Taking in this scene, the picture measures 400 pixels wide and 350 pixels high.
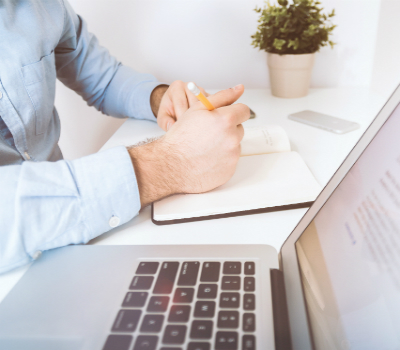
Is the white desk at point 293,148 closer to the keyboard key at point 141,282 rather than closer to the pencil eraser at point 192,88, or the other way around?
the keyboard key at point 141,282

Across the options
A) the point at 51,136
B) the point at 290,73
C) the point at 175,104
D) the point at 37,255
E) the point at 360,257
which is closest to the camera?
the point at 360,257

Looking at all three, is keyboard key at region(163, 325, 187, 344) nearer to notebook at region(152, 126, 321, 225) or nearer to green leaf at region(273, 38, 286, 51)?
Result: notebook at region(152, 126, 321, 225)

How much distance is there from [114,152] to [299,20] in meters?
0.67

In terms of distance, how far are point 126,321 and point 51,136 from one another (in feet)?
2.15

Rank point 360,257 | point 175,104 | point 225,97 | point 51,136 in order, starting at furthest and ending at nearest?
point 51,136 < point 175,104 < point 225,97 < point 360,257

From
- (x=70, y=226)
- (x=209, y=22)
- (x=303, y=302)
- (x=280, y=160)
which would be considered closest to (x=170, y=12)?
(x=209, y=22)

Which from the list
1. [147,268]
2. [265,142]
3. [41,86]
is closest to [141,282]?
[147,268]

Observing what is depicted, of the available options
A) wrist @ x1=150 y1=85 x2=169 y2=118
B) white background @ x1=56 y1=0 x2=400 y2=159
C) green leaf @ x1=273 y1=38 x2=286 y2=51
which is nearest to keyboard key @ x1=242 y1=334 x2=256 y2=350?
wrist @ x1=150 y1=85 x2=169 y2=118

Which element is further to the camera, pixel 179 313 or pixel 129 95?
pixel 129 95

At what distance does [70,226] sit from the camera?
40 centimetres

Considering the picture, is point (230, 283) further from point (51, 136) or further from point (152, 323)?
point (51, 136)

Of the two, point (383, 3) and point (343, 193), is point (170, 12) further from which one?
point (343, 193)

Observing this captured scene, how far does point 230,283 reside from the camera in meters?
0.30

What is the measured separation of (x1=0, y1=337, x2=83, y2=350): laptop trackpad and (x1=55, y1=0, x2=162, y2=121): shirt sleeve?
612mm
